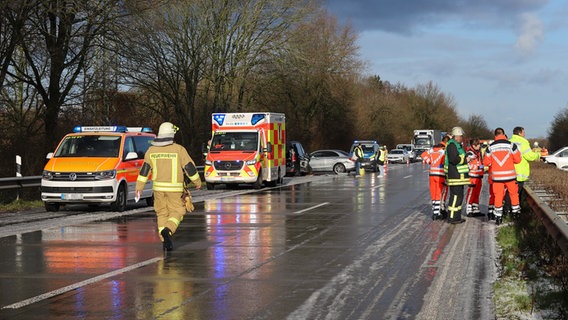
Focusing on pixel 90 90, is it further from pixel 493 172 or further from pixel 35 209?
pixel 493 172

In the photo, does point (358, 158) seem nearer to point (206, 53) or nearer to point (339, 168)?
point (339, 168)

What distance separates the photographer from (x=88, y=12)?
26531 millimetres

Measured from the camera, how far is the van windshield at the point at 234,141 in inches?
1087

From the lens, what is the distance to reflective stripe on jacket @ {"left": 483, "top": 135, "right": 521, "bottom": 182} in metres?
14.3

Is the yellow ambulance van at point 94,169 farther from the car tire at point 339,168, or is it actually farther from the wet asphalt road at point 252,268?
the car tire at point 339,168

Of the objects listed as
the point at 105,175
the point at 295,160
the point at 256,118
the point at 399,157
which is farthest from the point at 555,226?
the point at 399,157

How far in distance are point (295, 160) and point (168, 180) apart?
29026mm

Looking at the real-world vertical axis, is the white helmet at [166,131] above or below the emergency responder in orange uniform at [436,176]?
above

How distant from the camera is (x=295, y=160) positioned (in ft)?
131

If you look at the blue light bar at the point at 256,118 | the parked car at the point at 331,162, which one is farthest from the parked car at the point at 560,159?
the blue light bar at the point at 256,118

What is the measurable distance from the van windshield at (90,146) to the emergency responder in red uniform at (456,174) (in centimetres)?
804

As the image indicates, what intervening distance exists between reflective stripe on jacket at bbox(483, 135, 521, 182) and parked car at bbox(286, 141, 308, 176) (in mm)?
24745

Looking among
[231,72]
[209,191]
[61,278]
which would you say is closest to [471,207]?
[61,278]

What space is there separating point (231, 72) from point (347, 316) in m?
36.7
